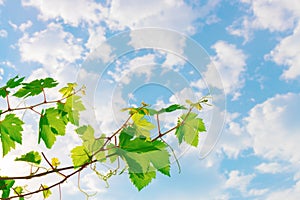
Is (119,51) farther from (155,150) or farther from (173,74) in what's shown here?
(155,150)

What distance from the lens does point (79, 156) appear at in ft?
3.67

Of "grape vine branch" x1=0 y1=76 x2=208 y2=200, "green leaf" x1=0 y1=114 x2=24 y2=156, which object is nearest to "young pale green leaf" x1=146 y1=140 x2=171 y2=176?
"grape vine branch" x1=0 y1=76 x2=208 y2=200

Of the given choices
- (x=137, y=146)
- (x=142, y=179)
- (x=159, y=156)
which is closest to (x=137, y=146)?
(x=137, y=146)

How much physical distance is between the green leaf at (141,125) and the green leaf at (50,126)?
282mm

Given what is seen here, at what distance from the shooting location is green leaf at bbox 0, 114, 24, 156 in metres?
1.22

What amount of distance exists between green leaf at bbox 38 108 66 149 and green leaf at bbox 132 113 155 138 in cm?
28

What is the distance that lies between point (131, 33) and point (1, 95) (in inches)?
20.8

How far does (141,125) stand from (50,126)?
0.33 metres

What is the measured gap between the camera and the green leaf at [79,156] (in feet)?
3.64

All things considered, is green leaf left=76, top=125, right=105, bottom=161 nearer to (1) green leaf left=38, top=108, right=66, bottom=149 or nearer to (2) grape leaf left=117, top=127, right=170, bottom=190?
(2) grape leaf left=117, top=127, right=170, bottom=190

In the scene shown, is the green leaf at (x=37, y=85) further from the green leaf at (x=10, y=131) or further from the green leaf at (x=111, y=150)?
the green leaf at (x=111, y=150)

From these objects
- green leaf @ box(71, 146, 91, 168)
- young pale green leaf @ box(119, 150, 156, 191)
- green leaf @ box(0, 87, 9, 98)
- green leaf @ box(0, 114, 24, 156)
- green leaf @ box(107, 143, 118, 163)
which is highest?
green leaf @ box(0, 87, 9, 98)

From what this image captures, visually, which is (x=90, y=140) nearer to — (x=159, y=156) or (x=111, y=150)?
(x=111, y=150)

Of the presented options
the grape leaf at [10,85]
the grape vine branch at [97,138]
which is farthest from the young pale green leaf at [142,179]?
the grape leaf at [10,85]
